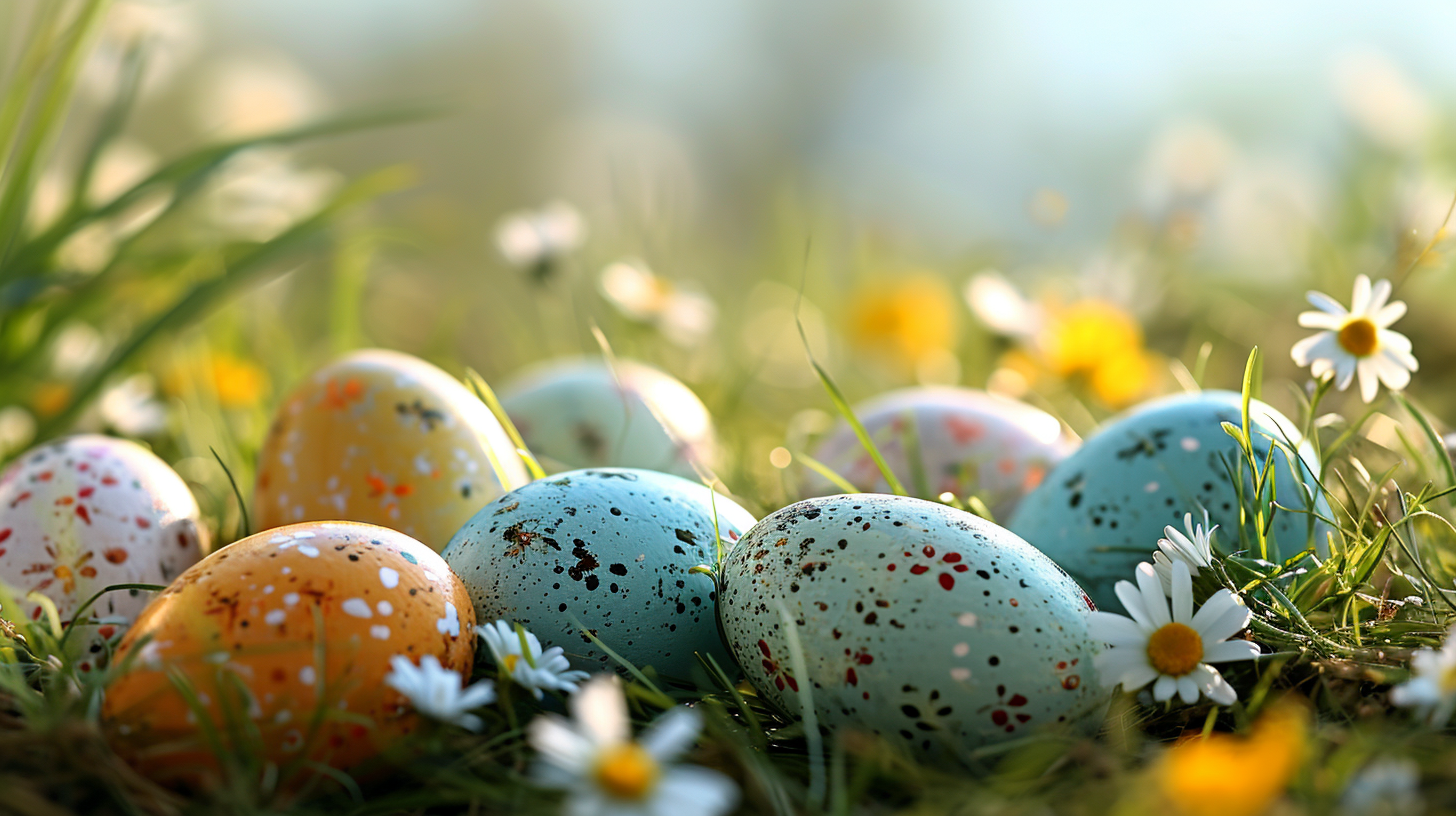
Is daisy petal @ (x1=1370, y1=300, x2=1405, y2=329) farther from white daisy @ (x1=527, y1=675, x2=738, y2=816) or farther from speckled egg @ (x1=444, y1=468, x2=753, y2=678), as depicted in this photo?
white daisy @ (x1=527, y1=675, x2=738, y2=816)

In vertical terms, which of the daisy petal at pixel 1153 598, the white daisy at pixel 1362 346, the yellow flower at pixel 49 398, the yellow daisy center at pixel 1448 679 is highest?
the white daisy at pixel 1362 346

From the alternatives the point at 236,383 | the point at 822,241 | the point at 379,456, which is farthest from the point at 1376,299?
the point at 822,241

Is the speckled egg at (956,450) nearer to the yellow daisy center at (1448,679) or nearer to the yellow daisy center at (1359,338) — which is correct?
the yellow daisy center at (1359,338)

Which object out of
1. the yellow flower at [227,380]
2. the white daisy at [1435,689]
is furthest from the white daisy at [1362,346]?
the yellow flower at [227,380]

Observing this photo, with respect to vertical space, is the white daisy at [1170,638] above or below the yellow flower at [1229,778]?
below

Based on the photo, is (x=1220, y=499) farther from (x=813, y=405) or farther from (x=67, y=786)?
(x=813, y=405)

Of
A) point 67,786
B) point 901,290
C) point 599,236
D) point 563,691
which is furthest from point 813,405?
point 67,786
